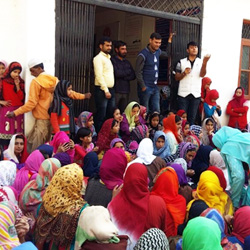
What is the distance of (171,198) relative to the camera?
126 inches

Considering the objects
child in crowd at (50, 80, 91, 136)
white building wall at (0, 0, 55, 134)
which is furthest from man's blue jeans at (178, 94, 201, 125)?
white building wall at (0, 0, 55, 134)

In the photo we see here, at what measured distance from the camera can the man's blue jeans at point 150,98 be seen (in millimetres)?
6172

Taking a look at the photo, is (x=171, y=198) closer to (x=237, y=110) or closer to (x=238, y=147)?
(x=238, y=147)

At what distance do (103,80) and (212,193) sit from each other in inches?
110

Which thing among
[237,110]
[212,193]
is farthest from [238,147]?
[237,110]

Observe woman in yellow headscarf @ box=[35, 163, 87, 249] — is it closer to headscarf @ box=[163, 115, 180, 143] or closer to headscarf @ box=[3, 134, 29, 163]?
headscarf @ box=[3, 134, 29, 163]

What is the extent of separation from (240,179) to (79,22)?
322 cm

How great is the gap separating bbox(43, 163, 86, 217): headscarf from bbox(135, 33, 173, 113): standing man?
3.53m

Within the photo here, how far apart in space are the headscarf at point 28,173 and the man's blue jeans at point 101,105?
6.49 feet

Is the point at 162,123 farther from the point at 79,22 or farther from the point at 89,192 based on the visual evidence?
the point at 89,192

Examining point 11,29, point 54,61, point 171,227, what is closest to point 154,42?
point 54,61

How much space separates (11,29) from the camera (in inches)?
192

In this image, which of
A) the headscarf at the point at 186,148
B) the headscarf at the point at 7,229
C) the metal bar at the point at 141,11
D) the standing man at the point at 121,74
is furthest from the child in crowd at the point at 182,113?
the headscarf at the point at 7,229

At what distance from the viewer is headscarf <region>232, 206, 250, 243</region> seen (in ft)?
8.73
